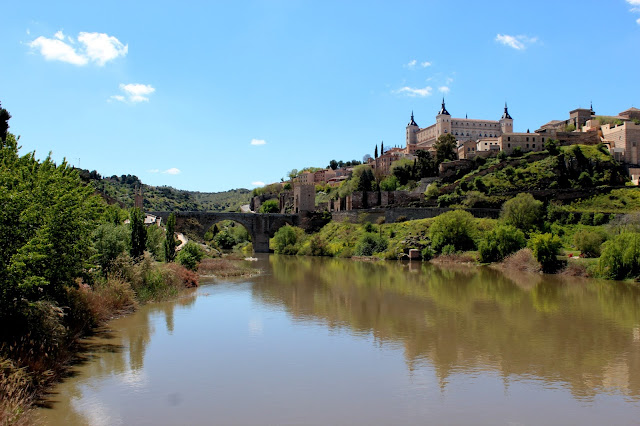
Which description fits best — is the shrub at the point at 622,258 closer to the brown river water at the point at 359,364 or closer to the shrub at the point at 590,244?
the shrub at the point at 590,244

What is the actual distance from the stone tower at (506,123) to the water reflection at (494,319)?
80735 mm

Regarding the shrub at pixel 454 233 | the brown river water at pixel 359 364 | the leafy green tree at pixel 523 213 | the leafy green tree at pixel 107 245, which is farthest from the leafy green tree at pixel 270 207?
the leafy green tree at pixel 107 245

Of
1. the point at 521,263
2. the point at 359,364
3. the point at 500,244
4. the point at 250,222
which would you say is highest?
the point at 250,222

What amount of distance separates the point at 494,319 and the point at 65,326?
1398 cm

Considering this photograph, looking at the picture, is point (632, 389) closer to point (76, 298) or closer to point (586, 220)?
point (76, 298)

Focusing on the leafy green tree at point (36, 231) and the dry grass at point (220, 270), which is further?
the dry grass at point (220, 270)

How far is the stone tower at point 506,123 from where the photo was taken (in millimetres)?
108688

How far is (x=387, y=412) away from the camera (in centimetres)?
973

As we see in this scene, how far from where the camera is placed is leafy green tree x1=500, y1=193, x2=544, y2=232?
4850 cm

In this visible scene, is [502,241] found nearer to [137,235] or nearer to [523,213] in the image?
[523,213]

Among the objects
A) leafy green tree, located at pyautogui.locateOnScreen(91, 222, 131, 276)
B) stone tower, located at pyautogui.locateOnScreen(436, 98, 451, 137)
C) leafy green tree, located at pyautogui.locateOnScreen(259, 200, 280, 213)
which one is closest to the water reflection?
leafy green tree, located at pyautogui.locateOnScreen(91, 222, 131, 276)

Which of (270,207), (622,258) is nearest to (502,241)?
(622,258)

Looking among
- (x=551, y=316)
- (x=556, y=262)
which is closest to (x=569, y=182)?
(x=556, y=262)

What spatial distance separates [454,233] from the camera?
4775 cm
